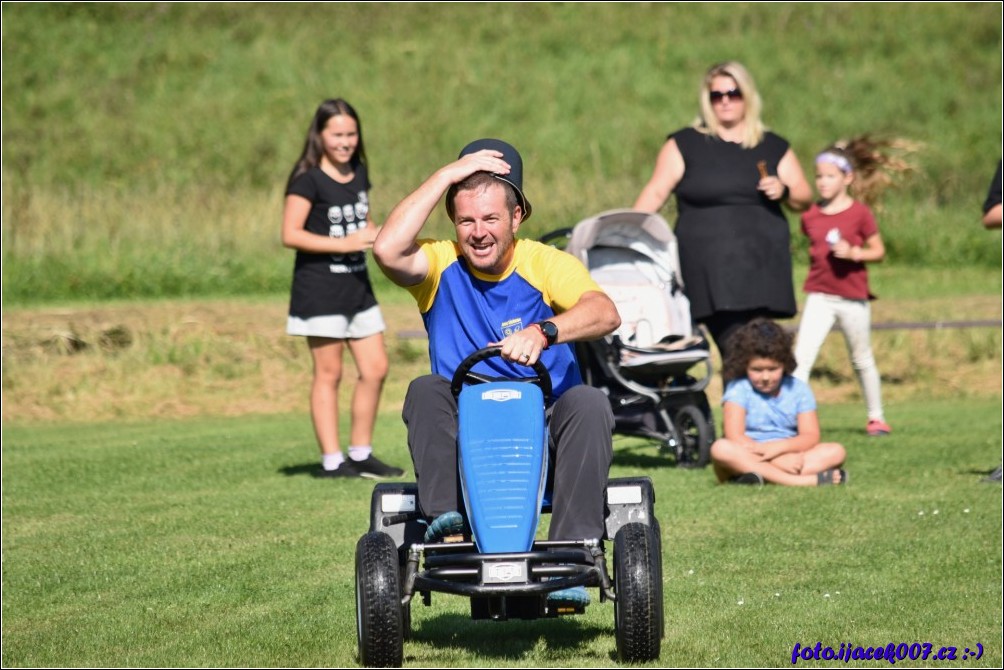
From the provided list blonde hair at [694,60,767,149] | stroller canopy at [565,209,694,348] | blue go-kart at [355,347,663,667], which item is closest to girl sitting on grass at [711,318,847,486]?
stroller canopy at [565,209,694,348]

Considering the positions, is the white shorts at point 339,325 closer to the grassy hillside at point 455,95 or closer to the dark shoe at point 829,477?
the dark shoe at point 829,477

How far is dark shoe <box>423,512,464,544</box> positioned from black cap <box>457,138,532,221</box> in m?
1.07

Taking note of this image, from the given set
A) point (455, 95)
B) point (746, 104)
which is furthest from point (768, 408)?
point (455, 95)

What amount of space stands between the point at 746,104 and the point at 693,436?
7.10ft

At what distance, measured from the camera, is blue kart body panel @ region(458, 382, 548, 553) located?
5.08 metres

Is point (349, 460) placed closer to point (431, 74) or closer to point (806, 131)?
point (806, 131)

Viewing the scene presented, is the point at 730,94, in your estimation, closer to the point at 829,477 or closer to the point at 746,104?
the point at 746,104

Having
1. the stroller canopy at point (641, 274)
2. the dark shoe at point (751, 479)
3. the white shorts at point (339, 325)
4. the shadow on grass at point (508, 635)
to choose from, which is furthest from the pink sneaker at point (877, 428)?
the shadow on grass at point (508, 635)

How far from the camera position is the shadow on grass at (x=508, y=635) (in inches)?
216

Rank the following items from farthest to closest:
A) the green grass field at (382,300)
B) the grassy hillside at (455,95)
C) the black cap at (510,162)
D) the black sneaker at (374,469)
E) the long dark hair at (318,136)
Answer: the grassy hillside at (455,95) < the black sneaker at (374,469) < the long dark hair at (318,136) < the green grass field at (382,300) < the black cap at (510,162)

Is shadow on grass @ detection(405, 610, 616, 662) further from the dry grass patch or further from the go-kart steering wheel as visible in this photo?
the dry grass patch

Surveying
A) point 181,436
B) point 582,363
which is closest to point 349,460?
point 582,363

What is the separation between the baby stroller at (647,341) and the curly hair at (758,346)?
2.46ft

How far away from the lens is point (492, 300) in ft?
18.0
